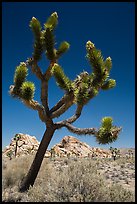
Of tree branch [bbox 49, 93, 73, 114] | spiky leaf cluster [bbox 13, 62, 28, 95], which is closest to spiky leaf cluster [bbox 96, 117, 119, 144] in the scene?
tree branch [bbox 49, 93, 73, 114]

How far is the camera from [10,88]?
33.6ft

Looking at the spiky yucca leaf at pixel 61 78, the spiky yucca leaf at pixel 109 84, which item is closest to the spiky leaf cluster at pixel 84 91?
the spiky yucca leaf at pixel 61 78

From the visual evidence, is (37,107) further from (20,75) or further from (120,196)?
(120,196)

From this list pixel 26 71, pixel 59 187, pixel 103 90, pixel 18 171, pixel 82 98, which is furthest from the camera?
pixel 18 171

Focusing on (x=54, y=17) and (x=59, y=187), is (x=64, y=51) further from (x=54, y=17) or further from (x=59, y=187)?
(x=59, y=187)

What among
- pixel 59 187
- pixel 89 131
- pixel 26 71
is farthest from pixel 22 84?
pixel 59 187

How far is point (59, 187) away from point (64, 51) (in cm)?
503

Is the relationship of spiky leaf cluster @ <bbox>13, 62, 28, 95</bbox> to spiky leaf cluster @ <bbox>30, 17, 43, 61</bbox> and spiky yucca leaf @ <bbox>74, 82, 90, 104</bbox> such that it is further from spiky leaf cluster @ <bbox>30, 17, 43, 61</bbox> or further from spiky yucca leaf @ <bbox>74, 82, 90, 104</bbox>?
spiky yucca leaf @ <bbox>74, 82, 90, 104</bbox>

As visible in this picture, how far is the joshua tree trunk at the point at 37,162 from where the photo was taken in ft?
33.9

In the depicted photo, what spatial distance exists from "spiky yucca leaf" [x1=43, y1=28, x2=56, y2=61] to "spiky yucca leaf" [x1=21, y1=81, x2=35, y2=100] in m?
1.72

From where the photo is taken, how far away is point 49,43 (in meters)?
10.8

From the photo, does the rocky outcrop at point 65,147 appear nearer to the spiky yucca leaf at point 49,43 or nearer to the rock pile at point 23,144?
the rock pile at point 23,144

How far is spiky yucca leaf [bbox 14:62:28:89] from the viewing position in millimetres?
9883

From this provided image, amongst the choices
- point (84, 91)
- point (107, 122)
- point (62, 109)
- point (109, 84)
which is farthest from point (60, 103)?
point (107, 122)
